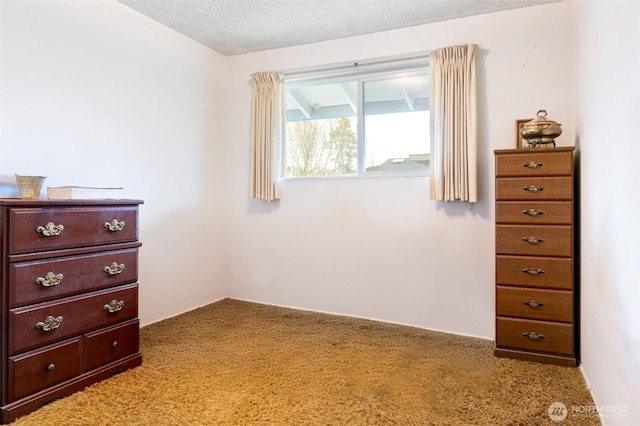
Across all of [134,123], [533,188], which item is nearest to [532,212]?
[533,188]

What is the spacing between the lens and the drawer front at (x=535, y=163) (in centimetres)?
218

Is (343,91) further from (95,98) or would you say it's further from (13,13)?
(13,13)

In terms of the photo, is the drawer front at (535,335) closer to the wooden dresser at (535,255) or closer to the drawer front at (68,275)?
the wooden dresser at (535,255)

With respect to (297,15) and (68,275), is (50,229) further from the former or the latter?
(297,15)

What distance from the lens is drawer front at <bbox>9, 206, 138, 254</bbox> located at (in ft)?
5.44

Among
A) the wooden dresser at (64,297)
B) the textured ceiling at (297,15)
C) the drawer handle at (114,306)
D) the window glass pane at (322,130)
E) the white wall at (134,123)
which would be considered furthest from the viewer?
the window glass pane at (322,130)

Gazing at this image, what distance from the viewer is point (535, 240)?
2.25 m

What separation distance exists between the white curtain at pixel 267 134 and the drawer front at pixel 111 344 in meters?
1.56

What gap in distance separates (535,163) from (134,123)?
263cm

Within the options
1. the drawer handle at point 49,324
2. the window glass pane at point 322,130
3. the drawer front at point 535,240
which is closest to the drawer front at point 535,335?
the drawer front at point 535,240

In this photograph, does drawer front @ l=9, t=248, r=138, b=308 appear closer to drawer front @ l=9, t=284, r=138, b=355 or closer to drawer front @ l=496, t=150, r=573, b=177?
drawer front @ l=9, t=284, r=138, b=355

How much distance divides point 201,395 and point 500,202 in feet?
6.36

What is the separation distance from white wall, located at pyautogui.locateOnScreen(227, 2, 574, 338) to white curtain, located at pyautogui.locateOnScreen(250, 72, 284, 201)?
0.44 ft

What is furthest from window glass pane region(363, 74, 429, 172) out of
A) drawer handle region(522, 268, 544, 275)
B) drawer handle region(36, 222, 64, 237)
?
drawer handle region(36, 222, 64, 237)
